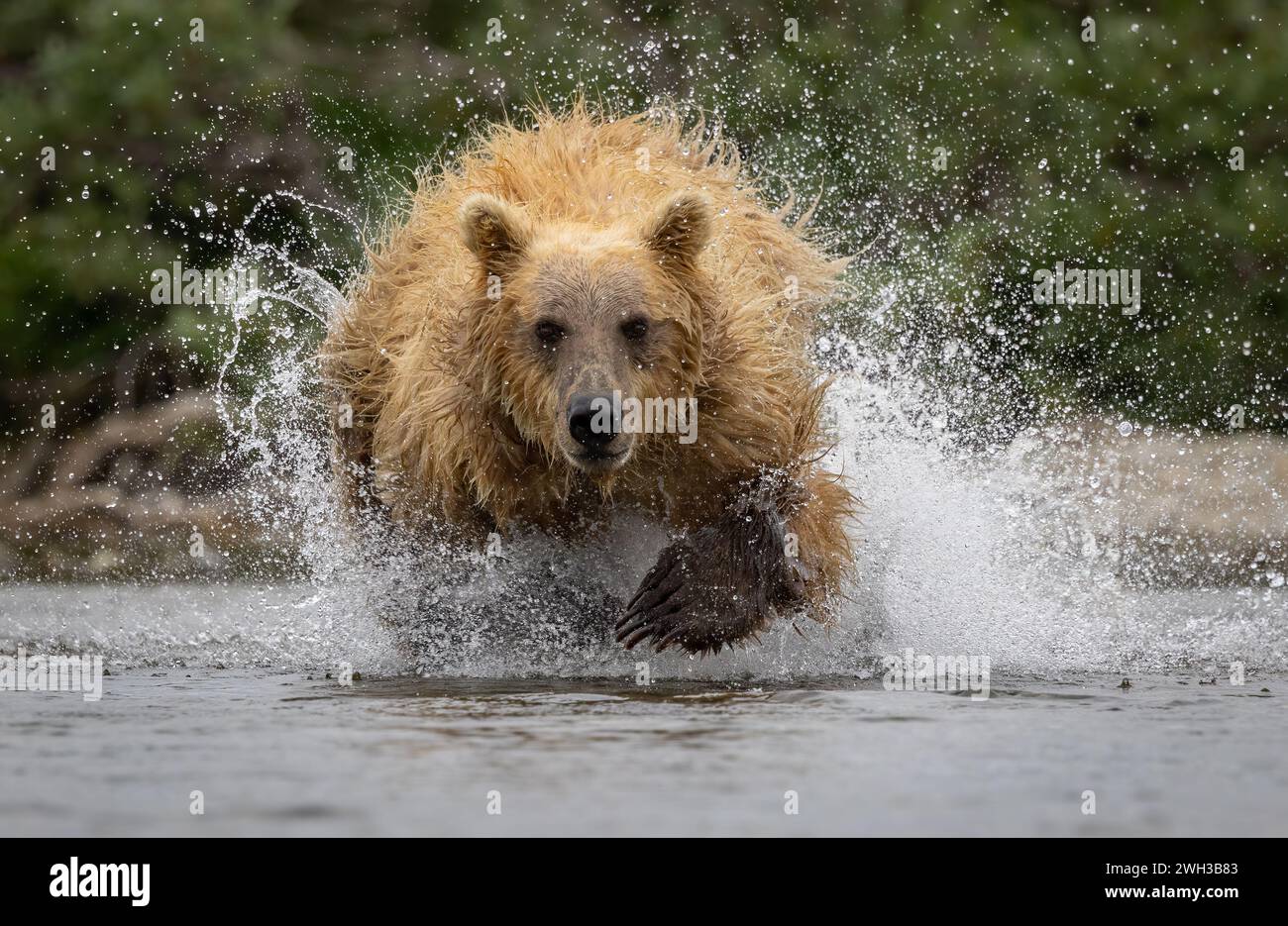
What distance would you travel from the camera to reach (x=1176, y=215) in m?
14.8

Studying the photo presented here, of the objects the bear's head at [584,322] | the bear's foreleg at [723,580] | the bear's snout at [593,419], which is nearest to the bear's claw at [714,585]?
the bear's foreleg at [723,580]

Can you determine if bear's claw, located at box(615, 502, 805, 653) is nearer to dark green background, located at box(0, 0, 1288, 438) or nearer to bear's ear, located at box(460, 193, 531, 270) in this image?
bear's ear, located at box(460, 193, 531, 270)

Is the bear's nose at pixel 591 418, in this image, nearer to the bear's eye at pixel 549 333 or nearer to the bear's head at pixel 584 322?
the bear's head at pixel 584 322

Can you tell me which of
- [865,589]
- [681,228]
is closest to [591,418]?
[681,228]

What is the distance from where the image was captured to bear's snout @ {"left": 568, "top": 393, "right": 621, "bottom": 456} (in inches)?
251

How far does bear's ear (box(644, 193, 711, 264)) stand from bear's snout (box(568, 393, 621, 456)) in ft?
2.49

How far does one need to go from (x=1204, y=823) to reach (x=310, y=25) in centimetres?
1371

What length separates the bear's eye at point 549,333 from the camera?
261 inches

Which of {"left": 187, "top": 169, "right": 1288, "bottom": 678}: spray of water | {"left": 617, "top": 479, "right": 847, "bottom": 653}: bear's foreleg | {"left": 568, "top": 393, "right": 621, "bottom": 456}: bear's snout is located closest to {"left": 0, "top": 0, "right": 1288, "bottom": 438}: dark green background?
{"left": 187, "top": 169, "right": 1288, "bottom": 678}: spray of water

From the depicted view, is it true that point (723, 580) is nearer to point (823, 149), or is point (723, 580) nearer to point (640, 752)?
point (640, 752)

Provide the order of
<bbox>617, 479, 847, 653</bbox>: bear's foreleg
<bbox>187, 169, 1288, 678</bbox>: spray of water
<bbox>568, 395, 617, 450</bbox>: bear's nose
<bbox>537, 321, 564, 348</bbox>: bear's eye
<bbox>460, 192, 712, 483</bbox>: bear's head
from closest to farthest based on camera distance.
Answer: <bbox>568, 395, 617, 450</bbox>: bear's nose < <bbox>460, 192, 712, 483</bbox>: bear's head < <bbox>537, 321, 564, 348</bbox>: bear's eye < <bbox>617, 479, 847, 653</bbox>: bear's foreleg < <bbox>187, 169, 1288, 678</bbox>: spray of water

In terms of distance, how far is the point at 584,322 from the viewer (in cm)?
661

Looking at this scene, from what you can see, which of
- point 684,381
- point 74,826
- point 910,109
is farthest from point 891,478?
point 910,109

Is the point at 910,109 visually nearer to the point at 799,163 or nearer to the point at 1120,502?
the point at 799,163
